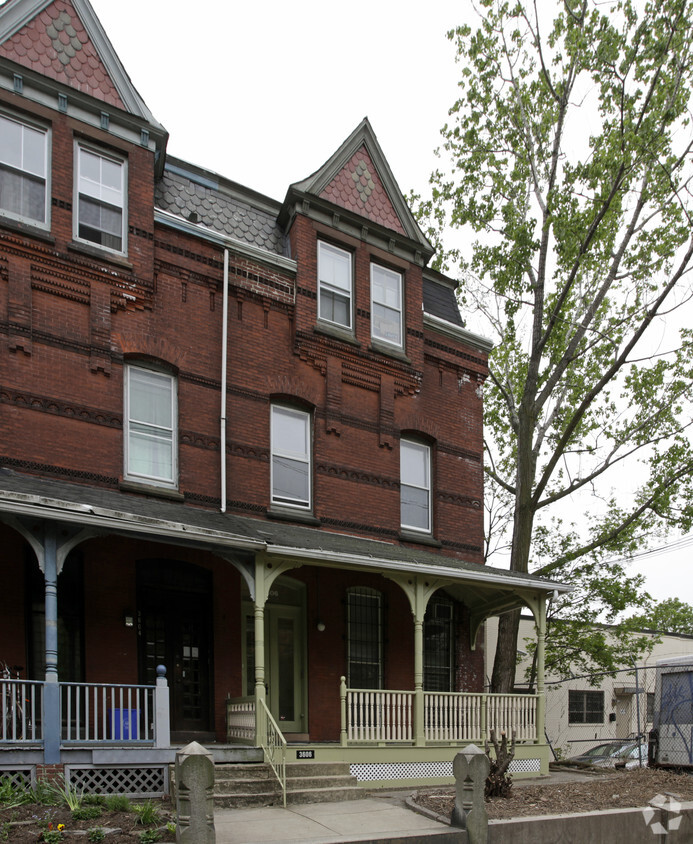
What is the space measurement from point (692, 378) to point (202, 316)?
1166 centimetres

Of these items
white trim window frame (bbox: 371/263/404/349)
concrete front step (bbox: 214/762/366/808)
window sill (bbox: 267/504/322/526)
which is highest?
white trim window frame (bbox: 371/263/404/349)

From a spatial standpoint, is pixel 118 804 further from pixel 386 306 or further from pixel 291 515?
pixel 386 306

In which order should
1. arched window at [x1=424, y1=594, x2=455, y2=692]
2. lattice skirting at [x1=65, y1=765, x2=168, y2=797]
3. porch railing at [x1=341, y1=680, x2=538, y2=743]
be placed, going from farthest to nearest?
arched window at [x1=424, y1=594, x2=455, y2=692], porch railing at [x1=341, y1=680, x2=538, y2=743], lattice skirting at [x1=65, y1=765, x2=168, y2=797]

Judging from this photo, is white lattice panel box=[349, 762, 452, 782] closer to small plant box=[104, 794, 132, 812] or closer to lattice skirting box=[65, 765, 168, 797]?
lattice skirting box=[65, 765, 168, 797]

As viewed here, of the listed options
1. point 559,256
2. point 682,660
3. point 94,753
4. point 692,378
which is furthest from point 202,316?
point 692,378

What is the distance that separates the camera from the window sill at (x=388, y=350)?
58.6ft

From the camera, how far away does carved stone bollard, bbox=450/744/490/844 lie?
33.8 ft

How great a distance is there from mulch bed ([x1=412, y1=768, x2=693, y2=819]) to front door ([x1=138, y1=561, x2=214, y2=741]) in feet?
11.6

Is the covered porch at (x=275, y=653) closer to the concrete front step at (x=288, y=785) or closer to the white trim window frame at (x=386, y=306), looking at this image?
the concrete front step at (x=288, y=785)

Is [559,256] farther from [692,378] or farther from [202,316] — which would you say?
[202,316]

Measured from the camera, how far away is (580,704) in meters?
30.5

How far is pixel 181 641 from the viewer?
14336 millimetres

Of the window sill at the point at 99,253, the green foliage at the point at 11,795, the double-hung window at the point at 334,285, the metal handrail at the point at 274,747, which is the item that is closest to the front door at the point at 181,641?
the metal handrail at the point at 274,747

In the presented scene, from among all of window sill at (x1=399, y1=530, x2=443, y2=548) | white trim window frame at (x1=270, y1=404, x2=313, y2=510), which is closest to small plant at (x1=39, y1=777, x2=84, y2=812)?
white trim window frame at (x1=270, y1=404, x2=313, y2=510)
